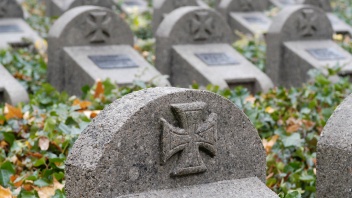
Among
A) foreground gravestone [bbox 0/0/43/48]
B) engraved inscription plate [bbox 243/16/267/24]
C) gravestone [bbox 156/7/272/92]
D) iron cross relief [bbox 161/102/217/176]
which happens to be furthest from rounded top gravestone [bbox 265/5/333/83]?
iron cross relief [bbox 161/102/217/176]

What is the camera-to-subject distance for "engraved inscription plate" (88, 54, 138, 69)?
689 cm

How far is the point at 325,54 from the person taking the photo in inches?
324

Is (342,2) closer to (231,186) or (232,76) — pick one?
(232,76)

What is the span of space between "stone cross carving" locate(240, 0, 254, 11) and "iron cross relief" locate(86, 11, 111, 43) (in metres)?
4.27

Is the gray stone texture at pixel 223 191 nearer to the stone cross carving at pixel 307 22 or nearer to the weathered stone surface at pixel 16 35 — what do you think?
the stone cross carving at pixel 307 22

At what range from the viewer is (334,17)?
38.2 ft

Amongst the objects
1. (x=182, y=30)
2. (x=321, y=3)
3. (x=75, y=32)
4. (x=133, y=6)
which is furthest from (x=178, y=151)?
(x=133, y=6)

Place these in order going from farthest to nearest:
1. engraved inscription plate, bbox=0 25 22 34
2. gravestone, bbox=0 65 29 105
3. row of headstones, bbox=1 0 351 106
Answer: engraved inscription plate, bbox=0 25 22 34 → row of headstones, bbox=1 0 351 106 → gravestone, bbox=0 65 29 105

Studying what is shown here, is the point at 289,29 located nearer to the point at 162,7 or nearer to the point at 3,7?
the point at 162,7

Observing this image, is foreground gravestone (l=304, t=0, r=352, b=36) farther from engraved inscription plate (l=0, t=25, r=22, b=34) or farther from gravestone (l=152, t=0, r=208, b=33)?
engraved inscription plate (l=0, t=25, r=22, b=34)

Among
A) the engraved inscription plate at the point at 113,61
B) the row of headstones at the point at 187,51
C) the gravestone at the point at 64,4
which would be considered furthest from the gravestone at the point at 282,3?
the engraved inscription plate at the point at 113,61

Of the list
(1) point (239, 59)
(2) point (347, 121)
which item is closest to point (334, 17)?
(1) point (239, 59)

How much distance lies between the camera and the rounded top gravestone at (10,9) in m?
8.99

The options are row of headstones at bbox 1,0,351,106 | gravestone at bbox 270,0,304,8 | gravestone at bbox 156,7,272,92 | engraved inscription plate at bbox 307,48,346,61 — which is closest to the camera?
row of headstones at bbox 1,0,351,106
